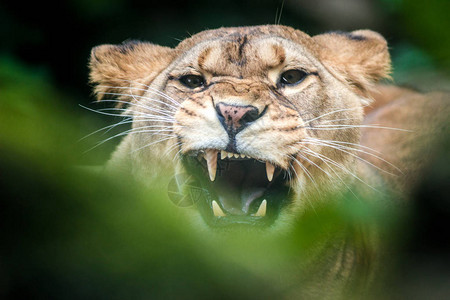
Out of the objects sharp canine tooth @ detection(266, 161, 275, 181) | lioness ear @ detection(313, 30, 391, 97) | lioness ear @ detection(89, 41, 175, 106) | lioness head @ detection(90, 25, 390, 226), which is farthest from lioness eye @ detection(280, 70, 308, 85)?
lioness ear @ detection(89, 41, 175, 106)

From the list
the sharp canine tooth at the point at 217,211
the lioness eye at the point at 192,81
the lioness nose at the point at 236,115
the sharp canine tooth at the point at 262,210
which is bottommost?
the sharp canine tooth at the point at 217,211

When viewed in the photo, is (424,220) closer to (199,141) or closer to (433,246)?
(433,246)

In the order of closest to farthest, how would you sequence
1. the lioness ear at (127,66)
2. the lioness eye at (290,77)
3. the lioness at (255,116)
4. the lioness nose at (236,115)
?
the lioness nose at (236,115) → the lioness at (255,116) → the lioness eye at (290,77) → the lioness ear at (127,66)

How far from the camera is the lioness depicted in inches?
60.0

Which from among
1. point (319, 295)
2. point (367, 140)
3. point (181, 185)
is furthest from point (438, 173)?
point (367, 140)

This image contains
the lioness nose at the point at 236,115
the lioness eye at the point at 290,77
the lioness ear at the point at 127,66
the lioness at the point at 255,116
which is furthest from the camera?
the lioness ear at the point at 127,66

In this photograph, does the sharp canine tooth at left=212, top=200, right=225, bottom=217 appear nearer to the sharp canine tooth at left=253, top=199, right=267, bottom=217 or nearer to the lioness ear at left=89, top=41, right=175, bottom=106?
the sharp canine tooth at left=253, top=199, right=267, bottom=217

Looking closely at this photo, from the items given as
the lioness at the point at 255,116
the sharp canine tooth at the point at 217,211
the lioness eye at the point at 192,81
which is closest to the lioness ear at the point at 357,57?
the lioness at the point at 255,116

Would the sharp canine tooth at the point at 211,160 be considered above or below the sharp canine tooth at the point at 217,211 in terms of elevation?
above

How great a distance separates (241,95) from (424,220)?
1.01m

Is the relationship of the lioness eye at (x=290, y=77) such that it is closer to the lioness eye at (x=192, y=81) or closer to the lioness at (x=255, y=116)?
the lioness at (x=255, y=116)

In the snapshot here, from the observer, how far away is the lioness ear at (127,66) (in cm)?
207

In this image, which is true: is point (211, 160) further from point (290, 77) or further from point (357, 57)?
point (357, 57)

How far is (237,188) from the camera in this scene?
5.61 feet
